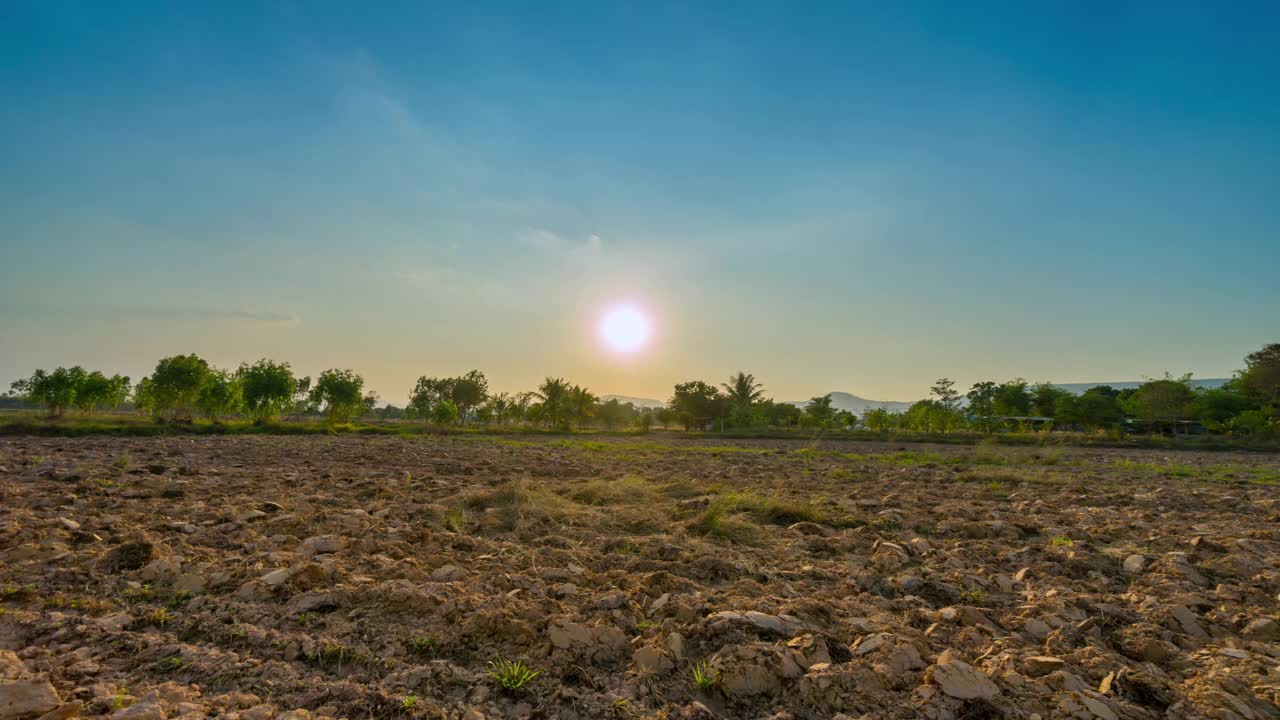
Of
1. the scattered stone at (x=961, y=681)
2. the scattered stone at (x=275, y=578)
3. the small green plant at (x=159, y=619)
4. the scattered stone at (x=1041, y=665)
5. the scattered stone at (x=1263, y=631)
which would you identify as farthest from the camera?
the scattered stone at (x=275, y=578)

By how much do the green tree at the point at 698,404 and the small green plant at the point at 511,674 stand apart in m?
68.9

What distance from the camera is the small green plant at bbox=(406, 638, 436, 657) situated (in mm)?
3346

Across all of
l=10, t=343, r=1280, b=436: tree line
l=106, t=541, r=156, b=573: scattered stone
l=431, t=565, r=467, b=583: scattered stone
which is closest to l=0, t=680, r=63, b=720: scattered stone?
l=431, t=565, r=467, b=583: scattered stone

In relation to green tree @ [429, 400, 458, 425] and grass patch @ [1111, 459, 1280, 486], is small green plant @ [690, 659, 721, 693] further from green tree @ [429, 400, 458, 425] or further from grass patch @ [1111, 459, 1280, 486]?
green tree @ [429, 400, 458, 425]

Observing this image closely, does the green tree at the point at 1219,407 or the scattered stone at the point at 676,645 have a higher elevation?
the green tree at the point at 1219,407

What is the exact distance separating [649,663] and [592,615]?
31.9 inches

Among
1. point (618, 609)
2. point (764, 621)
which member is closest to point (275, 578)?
point (618, 609)

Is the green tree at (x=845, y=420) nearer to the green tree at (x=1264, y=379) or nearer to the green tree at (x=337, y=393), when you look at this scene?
the green tree at (x=1264, y=379)

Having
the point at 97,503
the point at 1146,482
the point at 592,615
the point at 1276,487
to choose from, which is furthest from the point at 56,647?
the point at 1276,487

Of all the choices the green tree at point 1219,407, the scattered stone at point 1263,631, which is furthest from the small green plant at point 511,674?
the green tree at point 1219,407

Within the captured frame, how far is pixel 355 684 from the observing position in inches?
114

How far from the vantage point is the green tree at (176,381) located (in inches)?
1811

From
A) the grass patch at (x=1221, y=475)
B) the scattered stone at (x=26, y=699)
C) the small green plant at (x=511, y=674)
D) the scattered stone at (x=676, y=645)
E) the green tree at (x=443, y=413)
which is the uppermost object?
the green tree at (x=443, y=413)

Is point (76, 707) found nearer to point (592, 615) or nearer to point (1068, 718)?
point (592, 615)
